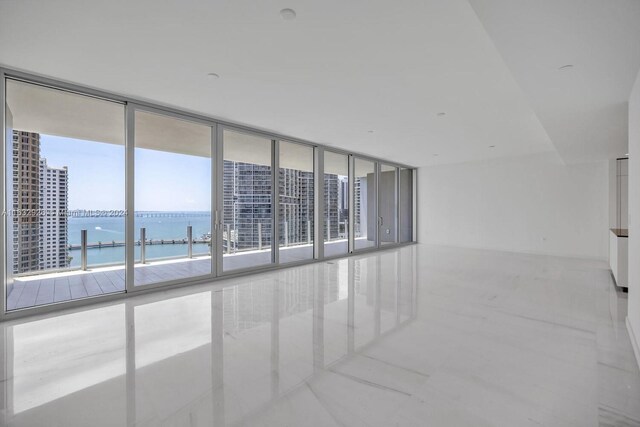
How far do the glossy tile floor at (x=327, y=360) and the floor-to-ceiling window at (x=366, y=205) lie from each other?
16.3 ft

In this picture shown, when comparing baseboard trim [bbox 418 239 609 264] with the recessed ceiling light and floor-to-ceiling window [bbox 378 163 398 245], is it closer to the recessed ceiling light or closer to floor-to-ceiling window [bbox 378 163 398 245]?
floor-to-ceiling window [bbox 378 163 398 245]

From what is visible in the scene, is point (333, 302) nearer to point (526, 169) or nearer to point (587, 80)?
point (587, 80)

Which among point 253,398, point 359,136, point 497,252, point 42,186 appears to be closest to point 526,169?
point 497,252

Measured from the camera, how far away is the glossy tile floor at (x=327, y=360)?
1852 millimetres

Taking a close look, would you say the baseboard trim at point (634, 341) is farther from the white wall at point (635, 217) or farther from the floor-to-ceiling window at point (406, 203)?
the floor-to-ceiling window at point (406, 203)

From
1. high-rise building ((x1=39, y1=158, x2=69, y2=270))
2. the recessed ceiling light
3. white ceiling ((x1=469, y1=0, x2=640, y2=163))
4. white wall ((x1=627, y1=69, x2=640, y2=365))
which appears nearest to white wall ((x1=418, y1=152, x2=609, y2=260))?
white ceiling ((x1=469, y1=0, x2=640, y2=163))

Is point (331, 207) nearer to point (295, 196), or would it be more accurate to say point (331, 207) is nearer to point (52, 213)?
point (295, 196)

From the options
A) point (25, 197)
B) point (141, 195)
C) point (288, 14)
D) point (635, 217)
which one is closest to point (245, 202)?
point (141, 195)

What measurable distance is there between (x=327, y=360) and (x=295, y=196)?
486 centimetres

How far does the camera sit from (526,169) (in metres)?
8.55

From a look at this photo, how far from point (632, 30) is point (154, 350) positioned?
4414 millimetres

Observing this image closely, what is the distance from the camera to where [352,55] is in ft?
10.2

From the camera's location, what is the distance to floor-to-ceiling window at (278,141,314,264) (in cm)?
670

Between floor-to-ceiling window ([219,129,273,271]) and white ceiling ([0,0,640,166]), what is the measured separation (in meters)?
1.10
